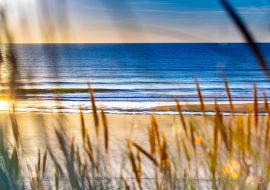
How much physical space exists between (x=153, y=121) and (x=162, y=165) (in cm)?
10

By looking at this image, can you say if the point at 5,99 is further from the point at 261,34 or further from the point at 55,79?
the point at 261,34

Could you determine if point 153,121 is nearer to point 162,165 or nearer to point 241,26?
point 162,165

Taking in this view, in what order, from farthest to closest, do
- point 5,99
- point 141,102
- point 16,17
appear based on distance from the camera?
point 141,102
point 5,99
point 16,17

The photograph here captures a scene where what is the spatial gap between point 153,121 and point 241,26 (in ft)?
1.55

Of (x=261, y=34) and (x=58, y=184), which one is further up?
(x=261, y=34)

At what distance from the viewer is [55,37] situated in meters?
0.73

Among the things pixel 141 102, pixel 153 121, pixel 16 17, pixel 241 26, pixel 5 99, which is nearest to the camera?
pixel 241 26

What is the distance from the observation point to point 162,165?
1054mm

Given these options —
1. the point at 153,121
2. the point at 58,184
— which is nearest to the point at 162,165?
the point at 153,121

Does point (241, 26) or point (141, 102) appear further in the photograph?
point (141, 102)

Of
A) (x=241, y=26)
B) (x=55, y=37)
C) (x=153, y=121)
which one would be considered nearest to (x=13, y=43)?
(x=55, y=37)

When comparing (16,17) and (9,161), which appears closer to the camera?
(16,17)

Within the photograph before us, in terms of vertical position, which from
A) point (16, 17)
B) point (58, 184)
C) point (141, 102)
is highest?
point (141, 102)

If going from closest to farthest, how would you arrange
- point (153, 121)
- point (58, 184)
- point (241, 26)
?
point (241, 26)
point (58, 184)
point (153, 121)
